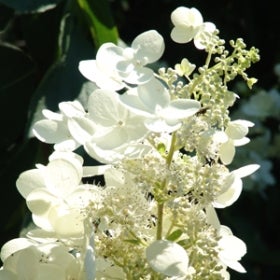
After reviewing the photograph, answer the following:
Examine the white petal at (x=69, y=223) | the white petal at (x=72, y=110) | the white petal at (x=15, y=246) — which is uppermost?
the white petal at (x=72, y=110)

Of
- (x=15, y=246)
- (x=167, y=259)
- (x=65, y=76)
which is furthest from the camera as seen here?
(x=65, y=76)

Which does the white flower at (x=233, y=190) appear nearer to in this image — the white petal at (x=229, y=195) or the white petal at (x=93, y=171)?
the white petal at (x=229, y=195)

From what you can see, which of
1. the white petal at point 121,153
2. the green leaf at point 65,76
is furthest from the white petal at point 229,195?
the green leaf at point 65,76

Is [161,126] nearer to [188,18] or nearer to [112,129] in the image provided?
[112,129]

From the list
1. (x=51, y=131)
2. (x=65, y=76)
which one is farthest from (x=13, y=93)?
(x=51, y=131)

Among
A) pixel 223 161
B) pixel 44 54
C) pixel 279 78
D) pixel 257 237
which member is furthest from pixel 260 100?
pixel 223 161

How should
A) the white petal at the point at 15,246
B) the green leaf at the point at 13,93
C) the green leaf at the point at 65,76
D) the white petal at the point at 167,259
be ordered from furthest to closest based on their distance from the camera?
the green leaf at the point at 13,93 < the green leaf at the point at 65,76 < the white petal at the point at 15,246 < the white petal at the point at 167,259
